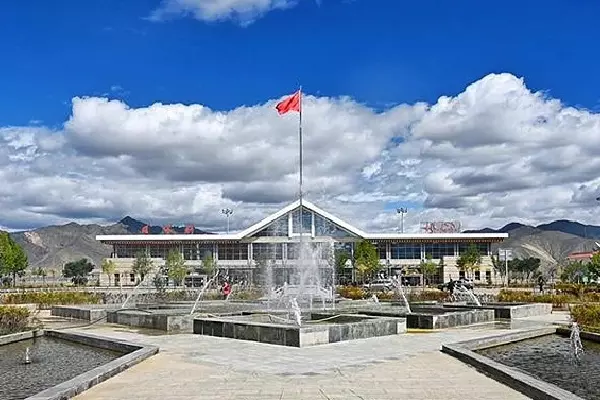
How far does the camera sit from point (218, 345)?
1516cm

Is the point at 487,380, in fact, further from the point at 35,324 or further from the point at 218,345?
the point at 35,324

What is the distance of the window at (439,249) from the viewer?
8994cm

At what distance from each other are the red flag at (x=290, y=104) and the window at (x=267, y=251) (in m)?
51.2

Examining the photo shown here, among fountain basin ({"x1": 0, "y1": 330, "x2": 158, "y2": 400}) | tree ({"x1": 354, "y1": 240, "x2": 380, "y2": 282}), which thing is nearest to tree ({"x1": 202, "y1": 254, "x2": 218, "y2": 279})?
tree ({"x1": 354, "y1": 240, "x2": 380, "y2": 282})

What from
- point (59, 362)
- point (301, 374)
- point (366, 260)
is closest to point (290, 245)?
point (366, 260)

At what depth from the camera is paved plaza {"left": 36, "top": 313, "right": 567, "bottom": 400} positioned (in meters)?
9.54

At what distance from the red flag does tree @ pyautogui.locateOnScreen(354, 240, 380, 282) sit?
126 ft

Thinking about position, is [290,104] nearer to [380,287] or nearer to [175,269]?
[380,287]

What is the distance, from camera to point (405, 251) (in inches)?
3565

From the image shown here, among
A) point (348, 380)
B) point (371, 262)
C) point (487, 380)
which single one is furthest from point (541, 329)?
point (371, 262)

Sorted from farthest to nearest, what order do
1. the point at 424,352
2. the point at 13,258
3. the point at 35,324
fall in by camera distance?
the point at 13,258 → the point at 35,324 → the point at 424,352

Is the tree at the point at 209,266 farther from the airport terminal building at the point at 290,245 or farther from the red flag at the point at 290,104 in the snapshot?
the red flag at the point at 290,104

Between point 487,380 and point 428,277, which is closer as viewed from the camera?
point 487,380

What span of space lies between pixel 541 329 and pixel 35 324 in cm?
1472
